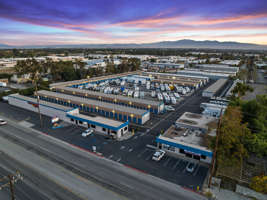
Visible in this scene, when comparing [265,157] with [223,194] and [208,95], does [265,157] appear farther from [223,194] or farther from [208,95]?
[208,95]

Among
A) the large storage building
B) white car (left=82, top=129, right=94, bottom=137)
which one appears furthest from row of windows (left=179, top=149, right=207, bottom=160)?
the large storage building

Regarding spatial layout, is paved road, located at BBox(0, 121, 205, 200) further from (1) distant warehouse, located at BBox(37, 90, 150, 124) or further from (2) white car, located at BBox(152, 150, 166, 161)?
(1) distant warehouse, located at BBox(37, 90, 150, 124)

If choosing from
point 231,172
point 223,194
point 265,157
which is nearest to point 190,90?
point 265,157

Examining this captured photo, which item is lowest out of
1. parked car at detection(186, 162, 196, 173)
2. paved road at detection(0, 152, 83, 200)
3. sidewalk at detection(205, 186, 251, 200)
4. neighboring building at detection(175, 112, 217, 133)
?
sidewalk at detection(205, 186, 251, 200)

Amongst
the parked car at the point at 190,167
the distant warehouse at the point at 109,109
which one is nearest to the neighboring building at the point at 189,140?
the parked car at the point at 190,167

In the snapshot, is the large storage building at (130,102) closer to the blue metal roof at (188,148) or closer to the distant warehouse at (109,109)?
the distant warehouse at (109,109)

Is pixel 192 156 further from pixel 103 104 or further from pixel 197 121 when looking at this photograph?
pixel 103 104
